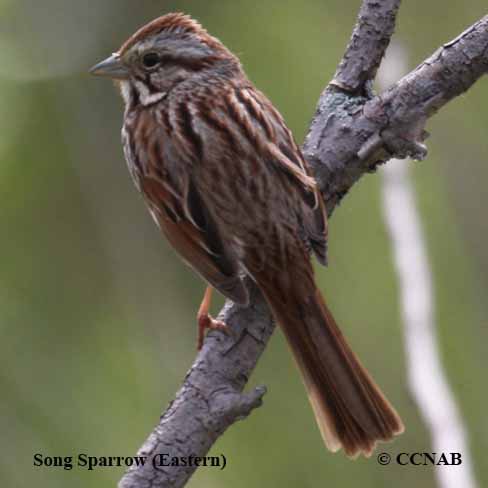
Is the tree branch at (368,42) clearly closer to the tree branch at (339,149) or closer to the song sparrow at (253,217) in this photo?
the tree branch at (339,149)

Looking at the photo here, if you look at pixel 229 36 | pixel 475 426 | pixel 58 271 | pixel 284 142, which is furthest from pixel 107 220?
pixel 475 426

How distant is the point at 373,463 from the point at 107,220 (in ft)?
4.13

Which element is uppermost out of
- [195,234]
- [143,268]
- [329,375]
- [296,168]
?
[143,268]

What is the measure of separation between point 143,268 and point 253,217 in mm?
1132

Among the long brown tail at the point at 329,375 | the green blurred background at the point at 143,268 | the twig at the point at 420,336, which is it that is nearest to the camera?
the twig at the point at 420,336

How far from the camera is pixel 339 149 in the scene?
3.51 metres

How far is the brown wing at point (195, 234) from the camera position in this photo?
3551 mm

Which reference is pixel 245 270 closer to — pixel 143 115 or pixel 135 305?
pixel 143 115

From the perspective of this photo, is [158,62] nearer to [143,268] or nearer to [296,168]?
[296,168]

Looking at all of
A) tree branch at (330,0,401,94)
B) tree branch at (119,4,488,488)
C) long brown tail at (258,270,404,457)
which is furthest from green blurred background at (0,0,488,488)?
tree branch at (330,0,401,94)

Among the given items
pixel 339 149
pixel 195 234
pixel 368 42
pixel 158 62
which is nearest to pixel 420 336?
pixel 339 149

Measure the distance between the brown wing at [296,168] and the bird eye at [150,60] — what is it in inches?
12.3

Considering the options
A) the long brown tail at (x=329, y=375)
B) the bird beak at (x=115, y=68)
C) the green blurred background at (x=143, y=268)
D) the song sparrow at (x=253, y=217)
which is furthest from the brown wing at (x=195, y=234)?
the green blurred background at (x=143, y=268)

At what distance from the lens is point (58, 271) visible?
183 inches
